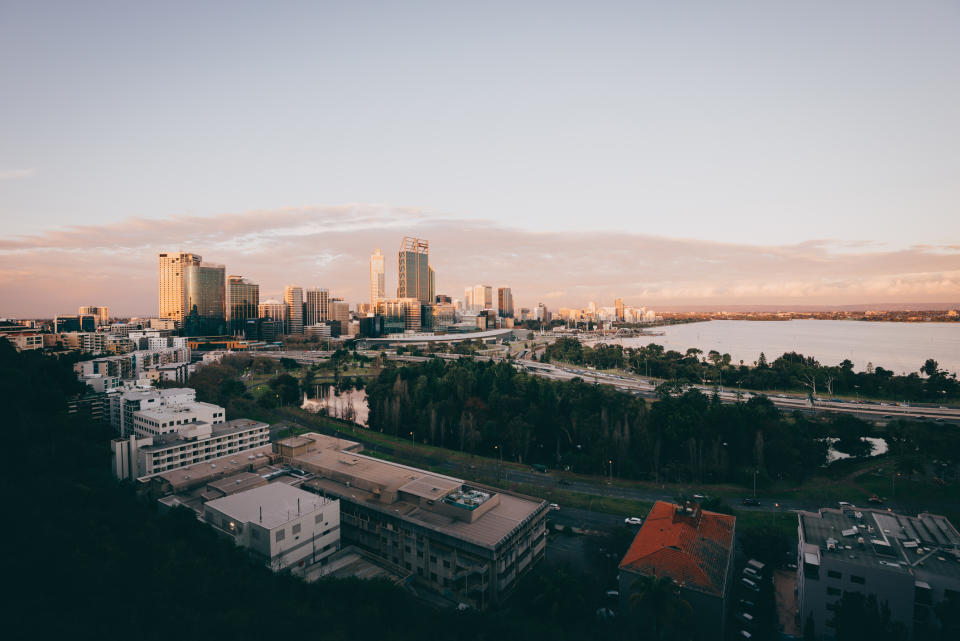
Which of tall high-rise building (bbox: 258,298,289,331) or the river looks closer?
the river

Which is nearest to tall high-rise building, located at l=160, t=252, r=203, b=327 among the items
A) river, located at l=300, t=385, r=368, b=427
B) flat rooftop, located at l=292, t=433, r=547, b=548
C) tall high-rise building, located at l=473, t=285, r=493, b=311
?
river, located at l=300, t=385, r=368, b=427

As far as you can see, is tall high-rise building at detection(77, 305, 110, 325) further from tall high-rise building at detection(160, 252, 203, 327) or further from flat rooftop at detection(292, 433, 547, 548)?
flat rooftop at detection(292, 433, 547, 548)

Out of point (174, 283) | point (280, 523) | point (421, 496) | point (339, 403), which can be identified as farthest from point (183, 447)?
point (174, 283)

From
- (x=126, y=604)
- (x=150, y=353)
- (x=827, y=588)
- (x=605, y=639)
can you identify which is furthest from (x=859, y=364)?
(x=150, y=353)

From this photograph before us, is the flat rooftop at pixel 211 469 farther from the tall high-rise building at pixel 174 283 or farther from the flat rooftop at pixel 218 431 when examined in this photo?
the tall high-rise building at pixel 174 283

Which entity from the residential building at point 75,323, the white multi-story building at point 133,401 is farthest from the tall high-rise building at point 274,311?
the white multi-story building at point 133,401

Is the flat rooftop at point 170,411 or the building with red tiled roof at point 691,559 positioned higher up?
the flat rooftop at point 170,411

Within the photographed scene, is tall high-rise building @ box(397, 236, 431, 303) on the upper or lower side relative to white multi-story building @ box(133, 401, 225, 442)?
upper

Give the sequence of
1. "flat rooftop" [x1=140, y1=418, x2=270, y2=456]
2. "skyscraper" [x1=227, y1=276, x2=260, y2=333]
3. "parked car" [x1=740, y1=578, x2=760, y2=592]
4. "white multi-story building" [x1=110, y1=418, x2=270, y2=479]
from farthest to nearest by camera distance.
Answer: "skyscraper" [x1=227, y1=276, x2=260, y2=333] < "flat rooftop" [x1=140, y1=418, x2=270, y2=456] < "white multi-story building" [x1=110, y1=418, x2=270, y2=479] < "parked car" [x1=740, y1=578, x2=760, y2=592]
